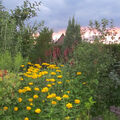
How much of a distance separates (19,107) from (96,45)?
10.3 ft

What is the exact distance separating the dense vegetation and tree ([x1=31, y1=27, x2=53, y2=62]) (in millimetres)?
398

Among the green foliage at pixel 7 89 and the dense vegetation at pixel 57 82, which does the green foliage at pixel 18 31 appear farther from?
the green foliage at pixel 7 89

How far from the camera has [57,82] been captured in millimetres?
4914

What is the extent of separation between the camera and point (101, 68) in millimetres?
5707

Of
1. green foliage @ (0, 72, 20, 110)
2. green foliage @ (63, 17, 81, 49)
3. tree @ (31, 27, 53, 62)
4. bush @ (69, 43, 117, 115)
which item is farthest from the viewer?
green foliage @ (63, 17, 81, 49)

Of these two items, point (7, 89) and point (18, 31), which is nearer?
point (7, 89)

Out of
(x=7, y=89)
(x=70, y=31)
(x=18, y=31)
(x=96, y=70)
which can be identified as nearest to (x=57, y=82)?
(x=96, y=70)

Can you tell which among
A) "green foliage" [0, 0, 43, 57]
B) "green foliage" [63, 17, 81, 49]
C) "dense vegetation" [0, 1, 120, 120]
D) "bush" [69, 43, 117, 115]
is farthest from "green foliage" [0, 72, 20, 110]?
"green foliage" [63, 17, 81, 49]

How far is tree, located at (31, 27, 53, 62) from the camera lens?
10.1 meters

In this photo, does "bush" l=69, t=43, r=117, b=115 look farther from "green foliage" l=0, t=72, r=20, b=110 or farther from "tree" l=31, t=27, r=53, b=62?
"tree" l=31, t=27, r=53, b=62

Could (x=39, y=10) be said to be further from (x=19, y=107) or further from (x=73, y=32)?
(x=73, y=32)

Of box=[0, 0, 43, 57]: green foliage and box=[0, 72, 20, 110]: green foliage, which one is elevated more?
box=[0, 0, 43, 57]: green foliage

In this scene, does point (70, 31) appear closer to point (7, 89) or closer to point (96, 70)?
point (96, 70)

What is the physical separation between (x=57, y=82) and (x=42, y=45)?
6.23 m
